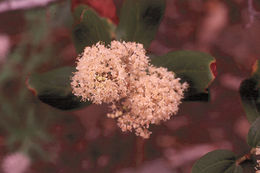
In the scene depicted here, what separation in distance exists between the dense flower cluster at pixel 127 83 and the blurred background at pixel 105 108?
2.21 feet

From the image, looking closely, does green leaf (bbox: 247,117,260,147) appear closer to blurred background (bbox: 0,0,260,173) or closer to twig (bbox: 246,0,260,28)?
blurred background (bbox: 0,0,260,173)

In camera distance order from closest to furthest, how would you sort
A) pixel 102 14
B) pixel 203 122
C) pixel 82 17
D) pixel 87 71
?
1. pixel 87 71
2. pixel 82 17
3. pixel 102 14
4. pixel 203 122

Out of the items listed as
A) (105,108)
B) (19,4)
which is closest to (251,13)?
(105,108)

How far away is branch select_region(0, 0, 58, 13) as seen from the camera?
63.3 inches

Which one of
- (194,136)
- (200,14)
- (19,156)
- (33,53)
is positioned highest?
(200,14)

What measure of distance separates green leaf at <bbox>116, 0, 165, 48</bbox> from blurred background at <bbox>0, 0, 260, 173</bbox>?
43 cm

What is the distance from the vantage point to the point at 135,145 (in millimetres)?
1682

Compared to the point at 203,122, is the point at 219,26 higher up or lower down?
higher up

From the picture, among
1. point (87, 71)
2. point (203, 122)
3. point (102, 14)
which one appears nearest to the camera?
point (87, 71)

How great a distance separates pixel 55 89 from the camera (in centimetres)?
120

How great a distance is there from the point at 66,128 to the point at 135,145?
1.50ft

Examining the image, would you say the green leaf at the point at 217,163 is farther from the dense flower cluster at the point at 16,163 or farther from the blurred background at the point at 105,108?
the dense flower cluster at the point at 16,163

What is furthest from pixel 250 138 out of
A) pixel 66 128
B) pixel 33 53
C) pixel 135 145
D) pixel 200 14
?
pixel 33 53

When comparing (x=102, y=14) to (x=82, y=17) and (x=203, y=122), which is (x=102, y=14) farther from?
(x=203, y=122)
